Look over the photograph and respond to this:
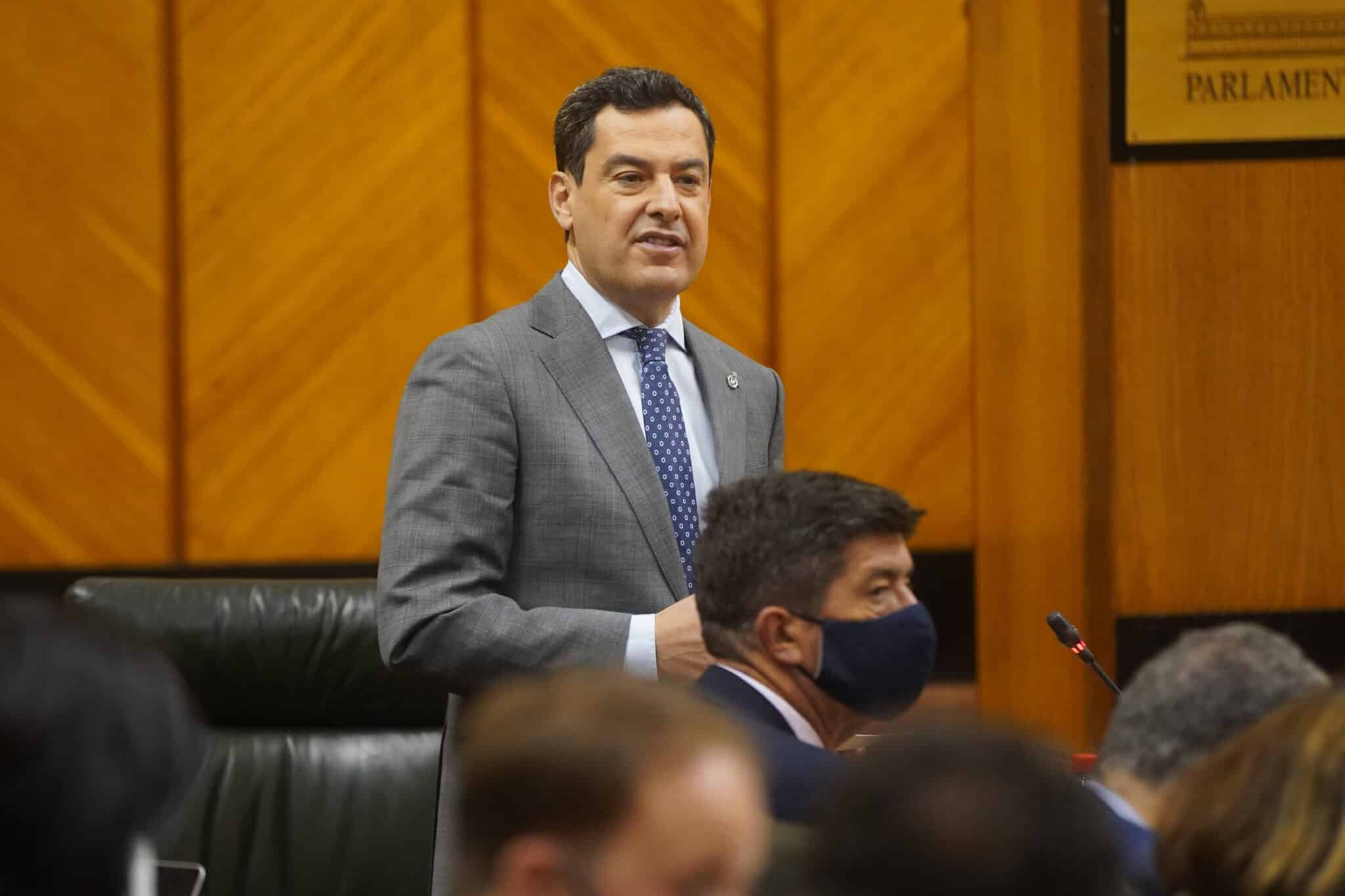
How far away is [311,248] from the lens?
12.4ft

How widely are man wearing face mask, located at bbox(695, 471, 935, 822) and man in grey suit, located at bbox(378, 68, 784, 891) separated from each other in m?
0.08

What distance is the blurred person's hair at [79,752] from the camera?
2.55 feet

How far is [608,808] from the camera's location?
899mm

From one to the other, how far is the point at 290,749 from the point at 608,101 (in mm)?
1404

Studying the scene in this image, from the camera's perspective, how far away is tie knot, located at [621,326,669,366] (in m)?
2.11

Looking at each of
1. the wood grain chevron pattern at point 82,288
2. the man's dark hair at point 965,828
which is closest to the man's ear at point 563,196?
the man's dark hair at point 965,828

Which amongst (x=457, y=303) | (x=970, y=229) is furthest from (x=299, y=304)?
(x=970, y=229)

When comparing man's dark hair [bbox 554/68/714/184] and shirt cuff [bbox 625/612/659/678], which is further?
man's dark hair [bbox 554/68/714/184]

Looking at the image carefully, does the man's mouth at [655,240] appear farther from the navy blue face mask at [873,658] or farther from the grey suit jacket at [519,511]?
the navy blue face mask at [873,658]

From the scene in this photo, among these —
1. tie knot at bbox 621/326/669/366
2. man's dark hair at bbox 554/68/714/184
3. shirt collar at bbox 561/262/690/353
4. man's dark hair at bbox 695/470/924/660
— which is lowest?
man's dark hair at bbox 695/470/924/660

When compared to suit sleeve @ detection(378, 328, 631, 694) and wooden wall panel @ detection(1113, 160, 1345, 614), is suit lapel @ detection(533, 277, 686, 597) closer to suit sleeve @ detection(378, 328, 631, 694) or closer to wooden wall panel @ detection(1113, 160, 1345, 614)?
suit sleeve @ detection(378, 328, 631, 694)

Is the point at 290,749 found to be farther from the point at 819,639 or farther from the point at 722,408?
the point at 819,639

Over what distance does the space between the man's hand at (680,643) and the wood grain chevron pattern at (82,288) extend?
225 centimetres

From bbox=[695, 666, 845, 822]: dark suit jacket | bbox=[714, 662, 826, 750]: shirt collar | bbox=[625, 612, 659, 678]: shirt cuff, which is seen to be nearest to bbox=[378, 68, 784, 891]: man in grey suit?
bbox=[625, 612, 659, 678]: shirt cuff
